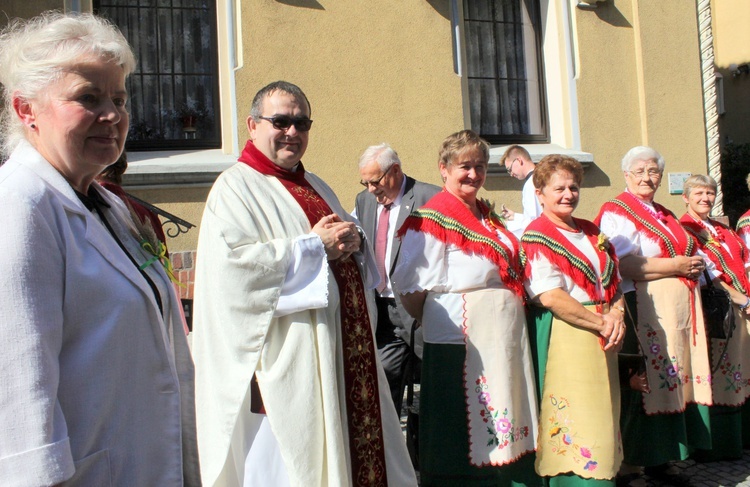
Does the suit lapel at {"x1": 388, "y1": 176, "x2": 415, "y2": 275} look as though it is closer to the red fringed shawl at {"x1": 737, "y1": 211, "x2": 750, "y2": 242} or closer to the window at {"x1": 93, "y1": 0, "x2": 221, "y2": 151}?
the window at {"x1": 93, "y1": 0, "x2": 221, "y2": 151}

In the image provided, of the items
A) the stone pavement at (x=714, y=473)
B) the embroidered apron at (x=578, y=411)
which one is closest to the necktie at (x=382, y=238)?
the embroidered apron at (x=578, y=411)

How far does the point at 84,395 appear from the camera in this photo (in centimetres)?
141

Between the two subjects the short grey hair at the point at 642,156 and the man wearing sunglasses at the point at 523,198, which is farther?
the man wearing sunglasses at the point at 523,198

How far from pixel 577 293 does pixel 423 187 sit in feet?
4.35

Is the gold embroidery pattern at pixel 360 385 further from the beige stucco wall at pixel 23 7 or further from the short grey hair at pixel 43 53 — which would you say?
the beige stucco wall at pixel 23 7

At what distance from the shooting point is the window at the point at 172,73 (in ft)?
20.4

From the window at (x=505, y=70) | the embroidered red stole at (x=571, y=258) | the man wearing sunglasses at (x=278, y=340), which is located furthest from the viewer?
the window at (x=505, y=70)

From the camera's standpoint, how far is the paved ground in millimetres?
4219

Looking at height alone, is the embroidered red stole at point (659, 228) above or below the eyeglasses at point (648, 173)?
below

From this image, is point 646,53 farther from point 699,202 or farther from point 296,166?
point 296,166

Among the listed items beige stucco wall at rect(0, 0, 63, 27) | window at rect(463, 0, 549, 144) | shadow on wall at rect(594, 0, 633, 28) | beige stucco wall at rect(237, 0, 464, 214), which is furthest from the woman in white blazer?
shadow on wall at rect(594, 0, 633, 28)

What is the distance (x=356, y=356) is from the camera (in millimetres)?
2775

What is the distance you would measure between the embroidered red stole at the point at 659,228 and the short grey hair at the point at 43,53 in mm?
3418

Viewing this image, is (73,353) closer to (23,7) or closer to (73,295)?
(73,295)
